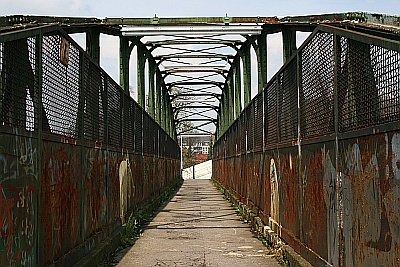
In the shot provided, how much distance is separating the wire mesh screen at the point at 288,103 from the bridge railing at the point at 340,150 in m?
0.01

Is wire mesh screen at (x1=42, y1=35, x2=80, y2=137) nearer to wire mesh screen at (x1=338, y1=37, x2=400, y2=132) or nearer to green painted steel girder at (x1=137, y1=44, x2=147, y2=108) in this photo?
wire mesh screen at (x1=338, y1=37, x2=400, y2=132)

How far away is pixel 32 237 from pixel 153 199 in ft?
47.0

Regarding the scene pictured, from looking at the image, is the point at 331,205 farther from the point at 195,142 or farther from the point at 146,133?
the point at 195,142

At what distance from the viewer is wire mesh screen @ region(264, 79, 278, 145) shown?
10.5 meters

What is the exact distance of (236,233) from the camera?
12727 mm

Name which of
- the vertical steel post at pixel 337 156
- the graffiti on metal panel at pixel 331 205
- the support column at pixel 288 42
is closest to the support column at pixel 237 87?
the support column at pixel 288 42

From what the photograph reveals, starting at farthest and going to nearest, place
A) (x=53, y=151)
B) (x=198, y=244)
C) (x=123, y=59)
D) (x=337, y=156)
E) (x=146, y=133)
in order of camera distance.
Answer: (x=123, y=59), (x=146, y=133), (x=198, y=244), (x=53, y=151), (x=337, y=156)

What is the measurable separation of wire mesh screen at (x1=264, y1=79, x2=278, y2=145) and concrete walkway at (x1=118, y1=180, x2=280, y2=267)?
175 cm

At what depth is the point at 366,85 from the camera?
4891 millimetres

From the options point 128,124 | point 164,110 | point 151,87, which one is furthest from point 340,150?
point 164,110

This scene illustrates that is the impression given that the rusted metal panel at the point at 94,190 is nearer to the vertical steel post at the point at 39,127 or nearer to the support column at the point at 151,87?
the vertical steel post at the point at 39,127

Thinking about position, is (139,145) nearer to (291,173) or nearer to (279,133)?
(279,133)

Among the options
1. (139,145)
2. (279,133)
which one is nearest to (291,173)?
(279,133)

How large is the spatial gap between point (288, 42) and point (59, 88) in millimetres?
9522
